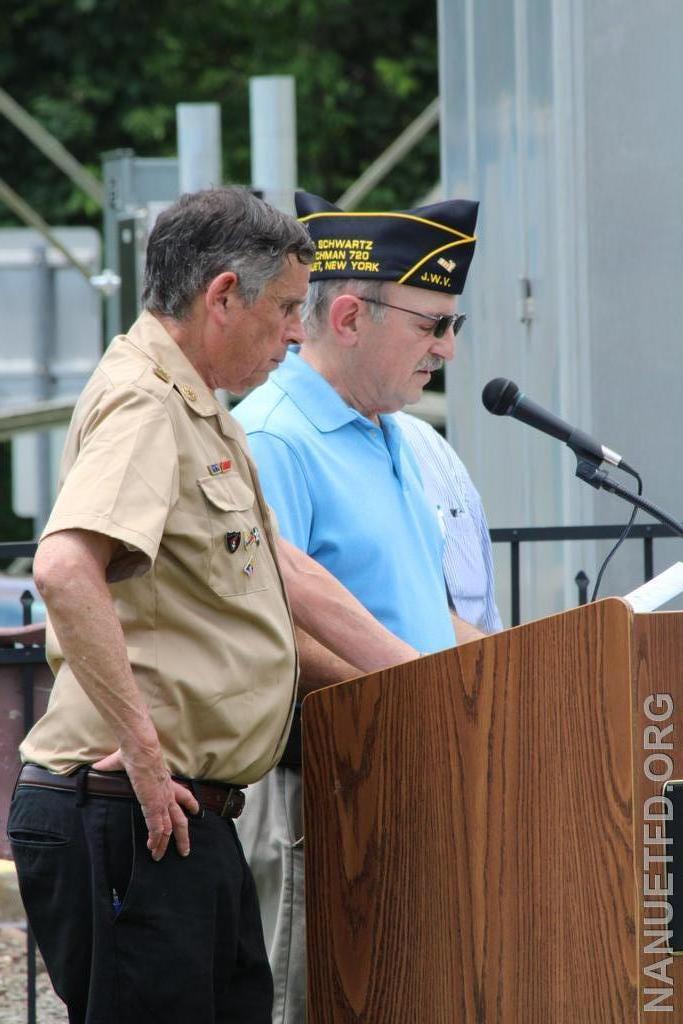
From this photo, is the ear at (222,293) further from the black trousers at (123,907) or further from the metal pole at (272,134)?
the metal pole at (272,134)

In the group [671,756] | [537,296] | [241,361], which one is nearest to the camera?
[671,756]

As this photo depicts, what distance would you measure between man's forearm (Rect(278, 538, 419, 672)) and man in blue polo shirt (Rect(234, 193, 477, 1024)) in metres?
0.07

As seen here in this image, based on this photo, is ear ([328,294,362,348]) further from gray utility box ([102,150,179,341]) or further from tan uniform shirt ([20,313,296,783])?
gray utility box ([102,150,179,341])

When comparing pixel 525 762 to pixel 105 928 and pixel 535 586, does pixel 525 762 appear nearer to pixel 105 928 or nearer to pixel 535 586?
pixel 105 928

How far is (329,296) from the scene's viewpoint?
3.14 metres

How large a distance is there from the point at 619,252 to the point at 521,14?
95 centimetres

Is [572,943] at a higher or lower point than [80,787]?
lower

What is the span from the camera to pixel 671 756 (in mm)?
2076

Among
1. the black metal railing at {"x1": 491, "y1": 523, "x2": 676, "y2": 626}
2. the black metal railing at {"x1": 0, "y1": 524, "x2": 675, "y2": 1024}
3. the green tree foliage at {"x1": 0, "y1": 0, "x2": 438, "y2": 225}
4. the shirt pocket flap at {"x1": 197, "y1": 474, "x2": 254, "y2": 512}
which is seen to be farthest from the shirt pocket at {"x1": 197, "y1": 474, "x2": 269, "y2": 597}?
the green tree foliage at {"x1": 0, "y1": 0, "x2": 438, "y2": 225}

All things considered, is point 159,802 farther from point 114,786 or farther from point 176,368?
point 176,368

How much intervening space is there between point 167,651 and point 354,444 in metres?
0.76

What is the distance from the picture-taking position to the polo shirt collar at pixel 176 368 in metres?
2.52

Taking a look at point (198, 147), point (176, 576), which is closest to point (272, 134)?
point (198, 147)

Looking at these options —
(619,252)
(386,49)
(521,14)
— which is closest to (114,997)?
(619,252)
